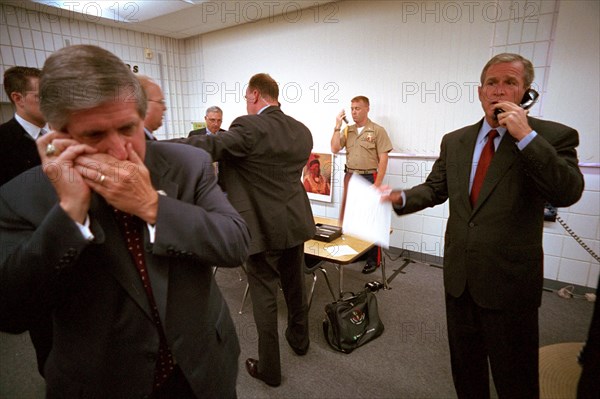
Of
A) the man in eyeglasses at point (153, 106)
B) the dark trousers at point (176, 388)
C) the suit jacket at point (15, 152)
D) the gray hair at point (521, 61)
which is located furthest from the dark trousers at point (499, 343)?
the suit jacket at point (15, 152)

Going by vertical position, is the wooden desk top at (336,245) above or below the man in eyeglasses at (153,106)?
below

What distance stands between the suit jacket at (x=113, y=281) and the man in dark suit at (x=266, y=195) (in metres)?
1.13

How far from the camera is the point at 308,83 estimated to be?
4.61 m

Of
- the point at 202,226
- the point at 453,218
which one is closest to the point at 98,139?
the point at 202,226

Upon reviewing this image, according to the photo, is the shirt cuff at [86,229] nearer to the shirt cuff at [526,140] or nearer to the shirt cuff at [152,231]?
the shirt cuff at [152,231]

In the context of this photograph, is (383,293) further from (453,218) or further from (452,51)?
(452,51)

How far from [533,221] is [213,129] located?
3799 millimetres

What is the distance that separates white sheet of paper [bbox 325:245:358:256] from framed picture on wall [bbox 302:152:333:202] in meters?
1.93

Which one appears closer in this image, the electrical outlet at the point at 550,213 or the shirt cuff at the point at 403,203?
the shirt cuff at the point at 403,203

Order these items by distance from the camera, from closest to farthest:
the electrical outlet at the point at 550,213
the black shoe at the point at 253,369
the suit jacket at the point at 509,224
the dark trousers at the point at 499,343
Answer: the suit jacket at the point at 509,224 < the dark trousers at the point at 499,343 < the black shoe at the point at 253,369 < the electrical outlet at the point at 550,213

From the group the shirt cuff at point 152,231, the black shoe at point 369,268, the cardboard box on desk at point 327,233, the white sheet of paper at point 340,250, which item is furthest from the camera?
the black shoe at point 369,268

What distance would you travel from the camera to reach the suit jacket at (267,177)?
2.05 m

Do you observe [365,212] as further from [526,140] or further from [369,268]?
[369,268]

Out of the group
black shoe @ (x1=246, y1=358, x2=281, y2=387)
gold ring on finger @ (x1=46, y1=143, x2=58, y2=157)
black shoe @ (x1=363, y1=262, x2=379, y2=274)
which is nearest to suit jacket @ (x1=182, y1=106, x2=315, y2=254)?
black shoe @ (x1=246, y1=358, x2=281, y2=387)
